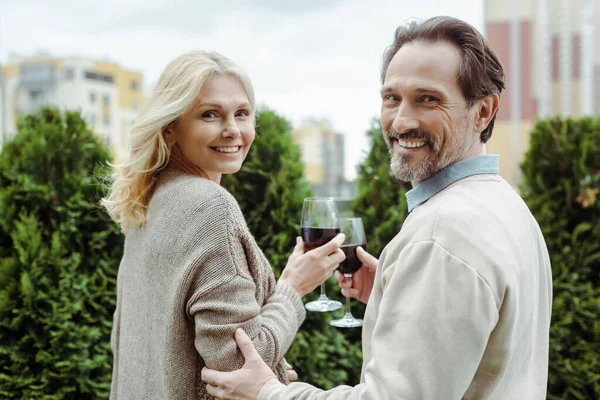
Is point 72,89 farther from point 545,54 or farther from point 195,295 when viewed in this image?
point 195,295

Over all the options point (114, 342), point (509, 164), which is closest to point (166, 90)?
point (114, 342)

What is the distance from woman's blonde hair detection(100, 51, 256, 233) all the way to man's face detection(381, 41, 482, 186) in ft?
1.79

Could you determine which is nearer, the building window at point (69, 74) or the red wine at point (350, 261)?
the red wine at point (350, 261)

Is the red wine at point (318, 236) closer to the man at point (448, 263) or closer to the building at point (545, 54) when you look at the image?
the man at point (448, 263)

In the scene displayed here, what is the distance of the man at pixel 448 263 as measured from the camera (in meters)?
1.14

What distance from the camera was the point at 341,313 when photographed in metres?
3.51

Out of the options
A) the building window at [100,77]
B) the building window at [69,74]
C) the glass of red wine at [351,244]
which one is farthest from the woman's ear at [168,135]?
the building window at [100,77]

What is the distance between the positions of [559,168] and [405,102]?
3000 millimetres

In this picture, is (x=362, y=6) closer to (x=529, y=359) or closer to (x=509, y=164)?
(x=509, y=164)

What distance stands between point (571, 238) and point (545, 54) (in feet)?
18.4

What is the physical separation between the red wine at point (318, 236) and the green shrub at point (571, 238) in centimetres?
249

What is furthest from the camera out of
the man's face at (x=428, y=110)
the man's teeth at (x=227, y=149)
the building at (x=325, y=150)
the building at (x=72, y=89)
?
Answer: the building at (x=325, y=150)

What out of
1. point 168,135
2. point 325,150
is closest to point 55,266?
point 168,135

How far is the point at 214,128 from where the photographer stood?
1.75 metres
